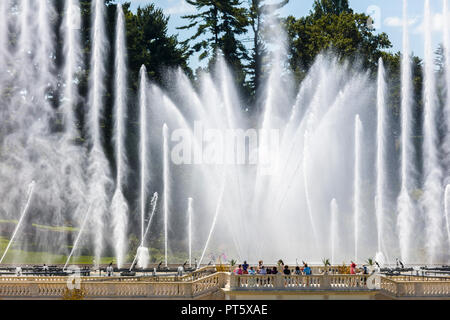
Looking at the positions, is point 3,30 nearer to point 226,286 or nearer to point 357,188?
point 357,188

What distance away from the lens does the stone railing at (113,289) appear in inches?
1551

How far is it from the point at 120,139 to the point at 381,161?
83.4 feet

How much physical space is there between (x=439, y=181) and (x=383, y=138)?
6896mm

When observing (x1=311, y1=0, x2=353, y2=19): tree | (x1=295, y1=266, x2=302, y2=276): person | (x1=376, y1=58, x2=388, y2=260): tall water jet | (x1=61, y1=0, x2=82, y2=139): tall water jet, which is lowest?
(x1=295, y1=266, x2=302, y2=276): person

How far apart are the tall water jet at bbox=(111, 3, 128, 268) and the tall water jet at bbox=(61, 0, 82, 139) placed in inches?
153

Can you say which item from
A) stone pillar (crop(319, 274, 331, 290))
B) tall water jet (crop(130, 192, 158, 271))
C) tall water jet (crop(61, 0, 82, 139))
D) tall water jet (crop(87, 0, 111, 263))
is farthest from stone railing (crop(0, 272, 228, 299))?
tall water jet (crop(61, 0, 82, 139))

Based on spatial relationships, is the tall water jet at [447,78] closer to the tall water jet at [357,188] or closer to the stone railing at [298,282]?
the tall water jet at [357,188]

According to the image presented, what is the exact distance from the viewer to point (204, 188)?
3255 inches

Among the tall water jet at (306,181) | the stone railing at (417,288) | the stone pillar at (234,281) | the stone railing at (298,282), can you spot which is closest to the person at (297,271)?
the stone railing at (298,282)

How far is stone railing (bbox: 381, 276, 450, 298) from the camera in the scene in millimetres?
40344

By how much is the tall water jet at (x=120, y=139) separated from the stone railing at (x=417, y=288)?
3429 cm

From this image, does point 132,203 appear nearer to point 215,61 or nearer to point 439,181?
point 215,61

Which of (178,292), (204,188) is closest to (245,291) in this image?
(178,292)

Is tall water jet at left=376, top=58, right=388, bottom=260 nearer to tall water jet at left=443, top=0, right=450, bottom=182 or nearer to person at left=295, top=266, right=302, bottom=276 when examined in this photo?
tall water jet at left=443, top=0, right=450, bottom=182
